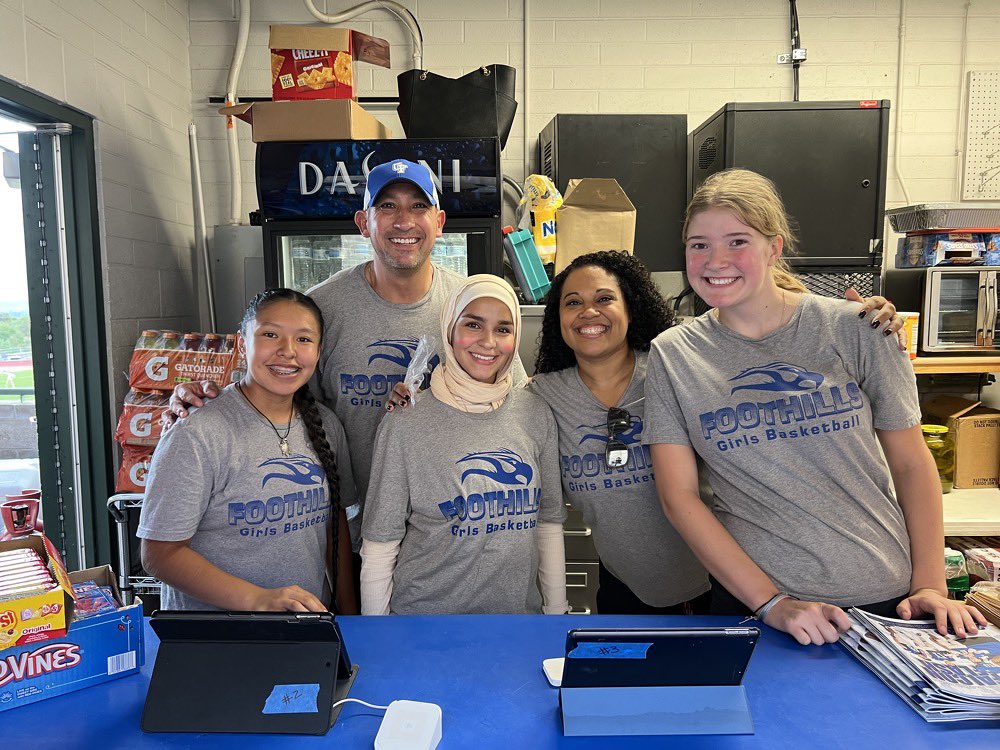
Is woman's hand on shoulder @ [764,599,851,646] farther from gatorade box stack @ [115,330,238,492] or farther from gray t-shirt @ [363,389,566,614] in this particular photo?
gatorade box stack @ [115,330,238,492]

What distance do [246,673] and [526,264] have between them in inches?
83.0

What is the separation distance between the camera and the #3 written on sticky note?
1174mm

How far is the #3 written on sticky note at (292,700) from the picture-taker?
1.17m

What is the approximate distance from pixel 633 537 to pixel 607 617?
0.40 meters

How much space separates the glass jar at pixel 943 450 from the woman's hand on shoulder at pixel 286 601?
9.26 ft

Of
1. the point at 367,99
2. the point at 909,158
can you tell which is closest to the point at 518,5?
the point at 367,99

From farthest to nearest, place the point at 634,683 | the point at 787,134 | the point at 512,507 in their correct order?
the point at 787,134, the point at 512,507, the point at 634,683

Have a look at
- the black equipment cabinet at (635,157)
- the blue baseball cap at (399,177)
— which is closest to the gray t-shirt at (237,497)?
the blue baseball cap at (399,177)

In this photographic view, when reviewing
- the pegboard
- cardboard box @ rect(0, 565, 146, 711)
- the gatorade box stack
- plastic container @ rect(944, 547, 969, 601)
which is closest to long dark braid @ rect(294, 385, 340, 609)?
Answer: cardboard box @ rect(0, 565, 146, 711)

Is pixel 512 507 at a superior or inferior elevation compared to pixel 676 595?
superior

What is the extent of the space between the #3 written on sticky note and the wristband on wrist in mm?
896

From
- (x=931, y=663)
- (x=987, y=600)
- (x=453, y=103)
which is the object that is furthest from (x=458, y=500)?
(x=453, y=103)

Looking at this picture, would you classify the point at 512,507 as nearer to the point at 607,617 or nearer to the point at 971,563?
the point at 607,617

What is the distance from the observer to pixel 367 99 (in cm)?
368
